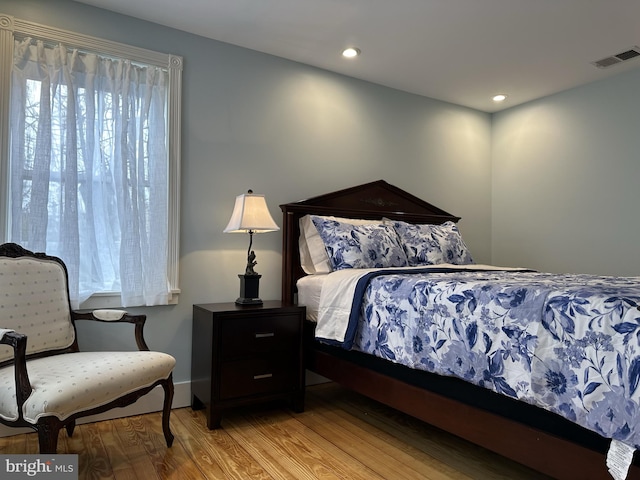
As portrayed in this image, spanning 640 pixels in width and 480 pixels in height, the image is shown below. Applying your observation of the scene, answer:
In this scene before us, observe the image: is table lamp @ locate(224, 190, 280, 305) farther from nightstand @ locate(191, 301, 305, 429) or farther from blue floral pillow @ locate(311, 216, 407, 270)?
blue floral pillow @ locate(311, 216, 407, 270)

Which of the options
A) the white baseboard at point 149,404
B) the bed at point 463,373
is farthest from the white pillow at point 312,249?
the white baseboard at point 149,404

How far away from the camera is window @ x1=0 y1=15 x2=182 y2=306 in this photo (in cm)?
240

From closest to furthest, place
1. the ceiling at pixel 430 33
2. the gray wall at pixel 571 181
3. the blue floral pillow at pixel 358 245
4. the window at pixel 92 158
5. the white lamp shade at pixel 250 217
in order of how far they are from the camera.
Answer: the window at pixel 92 158, the ceiling at pixel 430 33, the white lamp shade at pixel 250 217, the blue floral pillow at pixel 358 245, the gray wall at pixel 571 181

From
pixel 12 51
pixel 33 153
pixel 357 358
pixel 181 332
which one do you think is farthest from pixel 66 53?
pixel 357 358

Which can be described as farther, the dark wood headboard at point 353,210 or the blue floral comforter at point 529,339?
the dark wood headboard at point 353,210

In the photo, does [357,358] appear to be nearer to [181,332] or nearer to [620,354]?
[181,332]

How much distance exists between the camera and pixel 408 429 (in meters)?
2.52

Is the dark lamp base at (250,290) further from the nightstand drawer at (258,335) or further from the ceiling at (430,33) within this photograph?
the ceiling at (430,33)

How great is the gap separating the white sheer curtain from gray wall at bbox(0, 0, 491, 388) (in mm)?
184

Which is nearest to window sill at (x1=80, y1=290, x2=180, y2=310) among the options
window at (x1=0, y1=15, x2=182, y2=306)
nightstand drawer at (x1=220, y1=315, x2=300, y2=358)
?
window at (x1=0, y1=15, x2=182, y2=306)

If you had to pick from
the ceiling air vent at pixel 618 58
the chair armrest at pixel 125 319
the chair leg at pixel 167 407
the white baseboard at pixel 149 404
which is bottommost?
the white baseboard at pixel 149 404

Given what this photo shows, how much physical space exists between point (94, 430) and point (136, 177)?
1.45 meters

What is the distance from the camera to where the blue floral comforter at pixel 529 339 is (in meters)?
1.39

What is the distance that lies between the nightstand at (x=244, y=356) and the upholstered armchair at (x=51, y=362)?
35 cm
